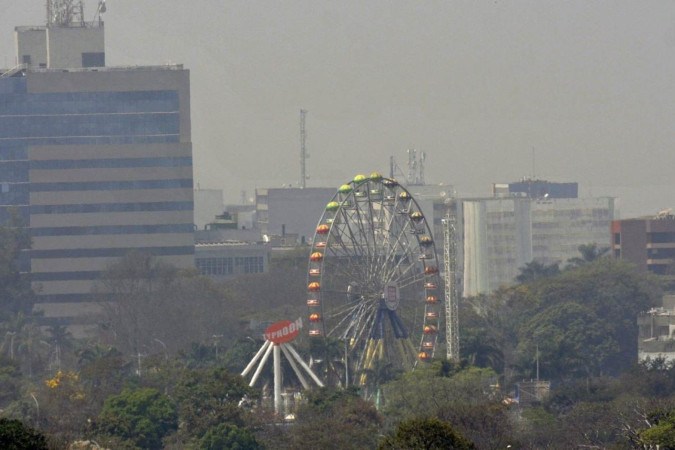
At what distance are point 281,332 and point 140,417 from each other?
85.2ft

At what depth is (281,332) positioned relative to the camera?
15900 centimetres

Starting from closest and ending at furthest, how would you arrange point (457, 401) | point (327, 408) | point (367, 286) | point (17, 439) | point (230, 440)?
point (17, 439), point (230, 440), point (457, 401), point (327, 408), point (367, 286)

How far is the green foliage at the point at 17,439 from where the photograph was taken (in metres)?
78.4

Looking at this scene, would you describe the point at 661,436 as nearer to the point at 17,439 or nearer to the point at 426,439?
the point at 426,439

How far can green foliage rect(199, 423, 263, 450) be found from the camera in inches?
4899

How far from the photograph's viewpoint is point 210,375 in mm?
141875

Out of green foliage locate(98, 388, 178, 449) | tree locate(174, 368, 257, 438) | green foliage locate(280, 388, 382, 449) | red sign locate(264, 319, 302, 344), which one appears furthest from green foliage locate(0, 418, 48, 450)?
red sign locate(264, 319, 302, 344)

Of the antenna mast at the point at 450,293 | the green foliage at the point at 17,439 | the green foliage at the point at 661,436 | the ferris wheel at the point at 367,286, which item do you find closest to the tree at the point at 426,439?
the green foliage at the point at 661,436

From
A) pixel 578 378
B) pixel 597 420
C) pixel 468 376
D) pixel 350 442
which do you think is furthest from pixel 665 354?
pixel 350 442

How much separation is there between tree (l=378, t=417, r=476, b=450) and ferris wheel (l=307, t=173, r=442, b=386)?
80368 millimetres

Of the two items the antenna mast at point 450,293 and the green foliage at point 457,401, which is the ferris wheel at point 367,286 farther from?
the green foliage at point 457,401

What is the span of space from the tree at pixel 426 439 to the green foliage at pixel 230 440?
123ft

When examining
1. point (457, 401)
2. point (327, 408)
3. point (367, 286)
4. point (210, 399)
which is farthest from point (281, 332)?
point (457, 401)

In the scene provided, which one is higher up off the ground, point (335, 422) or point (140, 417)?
point (335, 422)
